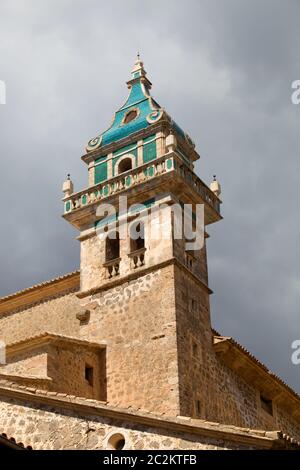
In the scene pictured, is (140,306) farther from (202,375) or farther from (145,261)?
(202,375)

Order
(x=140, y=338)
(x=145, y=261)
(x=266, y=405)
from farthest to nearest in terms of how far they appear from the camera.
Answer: (x=266, y=405) < (x=145, y=261) < (x=140, y=338)

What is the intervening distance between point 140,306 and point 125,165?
16.2 feet

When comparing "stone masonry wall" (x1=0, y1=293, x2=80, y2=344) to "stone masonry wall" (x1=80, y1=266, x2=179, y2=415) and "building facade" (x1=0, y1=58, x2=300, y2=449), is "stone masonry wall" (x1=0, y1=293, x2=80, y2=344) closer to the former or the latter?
"building facade" (x1=0, y1=58, x2=300, y2=449)

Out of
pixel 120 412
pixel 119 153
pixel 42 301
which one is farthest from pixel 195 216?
pixel 120 412

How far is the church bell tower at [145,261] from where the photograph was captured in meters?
23.2

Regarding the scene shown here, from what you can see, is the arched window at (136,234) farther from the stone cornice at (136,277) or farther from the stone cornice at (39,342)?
the stone cornice at (39,342)


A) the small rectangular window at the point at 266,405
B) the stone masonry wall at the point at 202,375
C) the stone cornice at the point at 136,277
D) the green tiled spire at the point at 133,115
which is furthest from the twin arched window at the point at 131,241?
the small rectangular window at the point at 266,405

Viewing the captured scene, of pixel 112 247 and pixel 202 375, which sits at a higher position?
pixel 112 247

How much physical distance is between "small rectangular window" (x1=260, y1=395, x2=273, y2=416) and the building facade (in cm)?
4

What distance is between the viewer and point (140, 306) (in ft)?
79.6

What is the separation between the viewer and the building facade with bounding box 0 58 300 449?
22.9 metres

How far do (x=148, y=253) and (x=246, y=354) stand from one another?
13.4ft

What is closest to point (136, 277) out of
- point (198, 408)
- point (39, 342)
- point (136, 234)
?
point (136, 234)

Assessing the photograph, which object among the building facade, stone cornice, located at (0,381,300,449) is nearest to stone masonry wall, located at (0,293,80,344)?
the building facade
